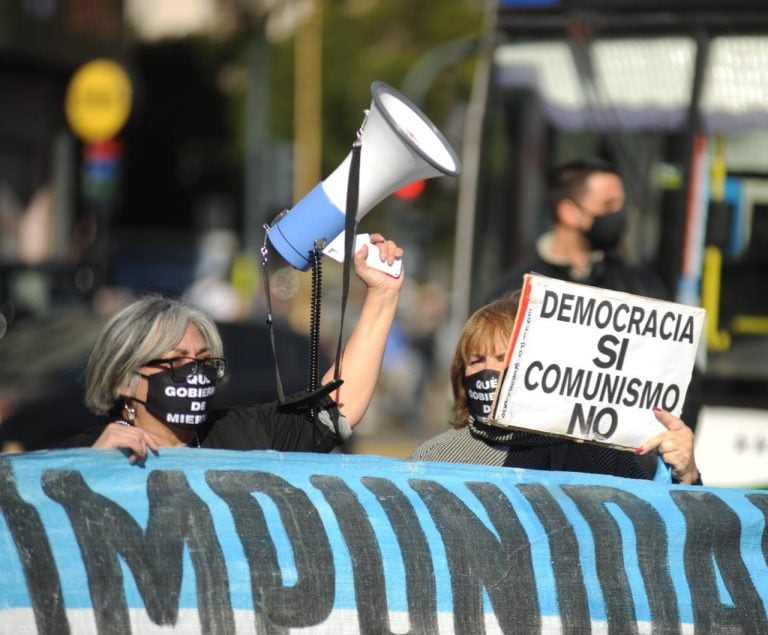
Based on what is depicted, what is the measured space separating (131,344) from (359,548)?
2.75ft

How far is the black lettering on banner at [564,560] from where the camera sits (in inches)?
134

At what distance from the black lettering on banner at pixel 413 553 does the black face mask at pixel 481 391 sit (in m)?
0.42

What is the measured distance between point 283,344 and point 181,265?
1242cm

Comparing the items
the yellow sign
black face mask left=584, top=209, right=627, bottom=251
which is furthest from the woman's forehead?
the yellow sign

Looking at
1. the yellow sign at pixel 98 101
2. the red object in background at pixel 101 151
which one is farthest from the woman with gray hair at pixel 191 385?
the yellow sign at pixel 98 101

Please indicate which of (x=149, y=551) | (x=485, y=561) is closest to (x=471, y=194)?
(x=485, y=561)

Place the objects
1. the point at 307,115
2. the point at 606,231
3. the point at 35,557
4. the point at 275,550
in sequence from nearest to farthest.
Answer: the point at 35,557, the point at 275,550, the point at 606,231, the point at 307,115

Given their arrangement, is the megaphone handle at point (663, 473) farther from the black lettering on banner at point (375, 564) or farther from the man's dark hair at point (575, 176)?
the man's dark hair at point (575, 176)

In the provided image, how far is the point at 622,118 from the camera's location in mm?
7453

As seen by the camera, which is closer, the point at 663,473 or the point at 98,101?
the point at 663,473

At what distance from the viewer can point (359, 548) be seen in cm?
337

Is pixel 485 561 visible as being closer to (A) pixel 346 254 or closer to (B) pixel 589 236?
(A) pixel 346 254

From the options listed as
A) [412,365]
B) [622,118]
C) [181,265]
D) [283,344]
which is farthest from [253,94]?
[622,118]

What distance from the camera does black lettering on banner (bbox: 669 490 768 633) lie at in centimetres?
348
